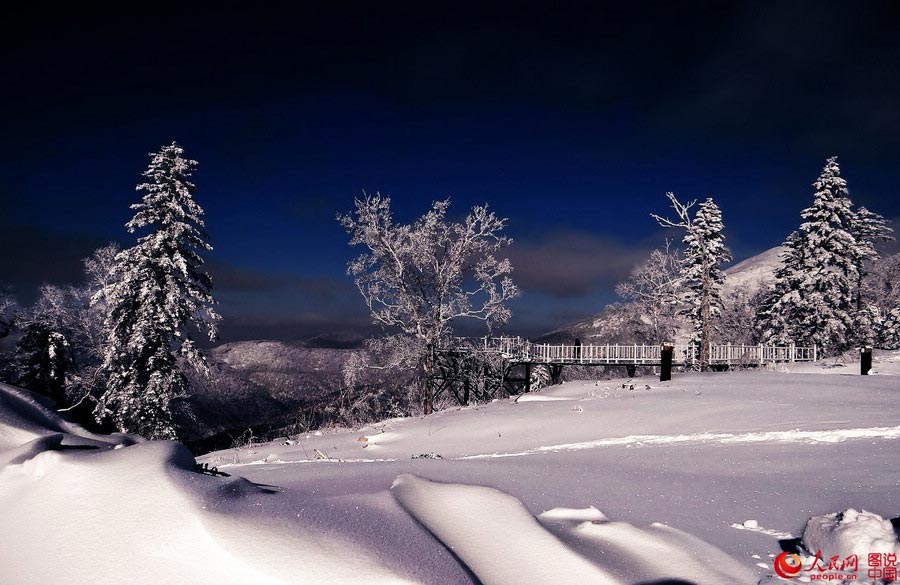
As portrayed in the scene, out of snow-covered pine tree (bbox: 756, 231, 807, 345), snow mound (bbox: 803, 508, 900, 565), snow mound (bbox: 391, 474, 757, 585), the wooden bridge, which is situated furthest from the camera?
snow-covered pine tree (bbox: 756, 231, 807, 345)

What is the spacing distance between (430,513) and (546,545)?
0.62 meters

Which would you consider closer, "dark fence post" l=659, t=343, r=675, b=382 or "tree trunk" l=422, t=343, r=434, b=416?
"dark fence post" l=659, t=343, r=675, b=382

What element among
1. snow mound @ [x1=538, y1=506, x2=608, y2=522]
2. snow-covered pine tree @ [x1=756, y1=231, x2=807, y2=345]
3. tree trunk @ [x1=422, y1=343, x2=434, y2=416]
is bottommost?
tree trunk @ [x1=422, y1=343, x2=434, y2=416]

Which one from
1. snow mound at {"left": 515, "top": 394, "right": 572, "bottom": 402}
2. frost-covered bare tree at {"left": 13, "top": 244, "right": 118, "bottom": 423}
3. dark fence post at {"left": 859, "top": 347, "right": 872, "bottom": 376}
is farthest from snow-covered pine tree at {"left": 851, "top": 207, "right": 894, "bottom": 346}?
frost-covered bare tree at {"left": 13, "top": 244, "right": 118, "bottom": 423}

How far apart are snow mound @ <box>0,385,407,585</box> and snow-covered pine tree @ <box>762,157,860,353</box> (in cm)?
3526

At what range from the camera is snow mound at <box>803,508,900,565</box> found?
2646mm

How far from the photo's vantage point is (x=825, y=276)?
30078mm

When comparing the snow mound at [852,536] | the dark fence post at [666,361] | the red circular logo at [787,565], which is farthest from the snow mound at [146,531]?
the dark fence post at [666,361]

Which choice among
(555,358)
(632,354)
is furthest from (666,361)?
(632,354)

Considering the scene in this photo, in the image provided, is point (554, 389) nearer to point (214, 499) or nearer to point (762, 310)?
point (214, 499)

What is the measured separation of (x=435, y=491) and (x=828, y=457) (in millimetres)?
4625

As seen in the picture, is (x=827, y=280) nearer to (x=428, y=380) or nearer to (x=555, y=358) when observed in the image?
(x=555, y=358)

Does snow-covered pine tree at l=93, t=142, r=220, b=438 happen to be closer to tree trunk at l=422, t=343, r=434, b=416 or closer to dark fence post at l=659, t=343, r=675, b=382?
tree trunk at l=422, t=343, r=434, b=416

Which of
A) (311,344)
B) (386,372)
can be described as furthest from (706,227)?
(311,344)
